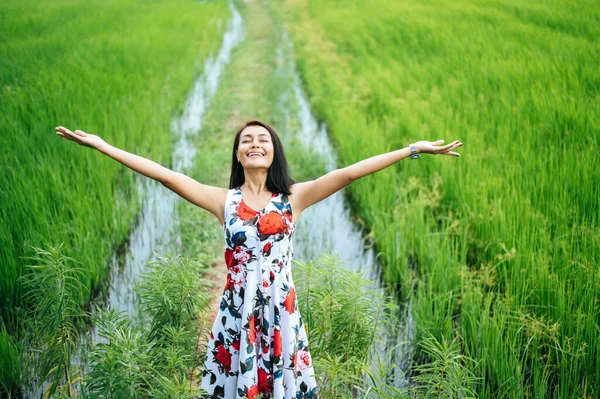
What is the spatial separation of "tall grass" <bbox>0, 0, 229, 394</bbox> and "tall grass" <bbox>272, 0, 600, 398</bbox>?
1.64m

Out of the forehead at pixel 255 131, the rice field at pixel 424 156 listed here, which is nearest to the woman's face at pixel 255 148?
the forehead at pixel 255 131

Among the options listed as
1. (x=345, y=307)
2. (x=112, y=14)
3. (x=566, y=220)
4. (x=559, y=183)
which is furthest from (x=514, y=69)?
(x=112, y=14)

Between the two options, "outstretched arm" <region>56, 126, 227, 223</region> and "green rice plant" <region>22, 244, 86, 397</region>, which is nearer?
"outstretched arm" <region>56, 126, 227, 223</region>

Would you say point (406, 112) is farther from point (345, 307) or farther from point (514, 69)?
point (345, 307)

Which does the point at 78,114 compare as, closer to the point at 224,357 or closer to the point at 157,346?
the point at 157,346

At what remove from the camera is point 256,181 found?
1837mm

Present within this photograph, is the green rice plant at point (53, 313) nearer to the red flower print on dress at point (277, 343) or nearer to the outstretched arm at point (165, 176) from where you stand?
the outstretched arm at point (165, 176)

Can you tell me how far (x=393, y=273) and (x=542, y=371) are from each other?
3.37 ft

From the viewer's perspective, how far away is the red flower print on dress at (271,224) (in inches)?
68.6

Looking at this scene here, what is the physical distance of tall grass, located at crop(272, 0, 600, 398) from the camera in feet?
7.84

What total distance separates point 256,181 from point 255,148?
106 mm

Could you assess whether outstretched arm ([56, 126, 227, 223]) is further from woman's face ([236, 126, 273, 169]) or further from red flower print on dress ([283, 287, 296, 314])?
red flower print on dress ([283, 287, 296, 314])

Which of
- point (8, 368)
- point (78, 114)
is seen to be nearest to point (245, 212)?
point (8, 368)

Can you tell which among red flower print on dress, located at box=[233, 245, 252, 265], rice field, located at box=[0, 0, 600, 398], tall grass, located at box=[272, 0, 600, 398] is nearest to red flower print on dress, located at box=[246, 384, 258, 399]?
red flower print on dress, located at box=[233, 245, 252, 265]
